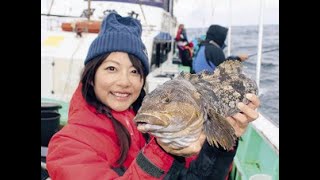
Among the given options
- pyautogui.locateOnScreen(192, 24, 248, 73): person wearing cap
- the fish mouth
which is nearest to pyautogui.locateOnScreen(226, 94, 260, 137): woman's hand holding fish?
the fish mouth

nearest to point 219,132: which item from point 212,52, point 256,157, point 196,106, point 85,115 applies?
point 196,106

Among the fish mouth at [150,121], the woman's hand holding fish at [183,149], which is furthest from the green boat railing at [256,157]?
the fish mouth at [150,121]

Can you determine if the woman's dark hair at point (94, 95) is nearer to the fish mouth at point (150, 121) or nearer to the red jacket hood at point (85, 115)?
the red jacket hood at point (85, 115)

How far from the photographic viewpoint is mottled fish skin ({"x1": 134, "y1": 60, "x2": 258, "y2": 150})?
1.82 m

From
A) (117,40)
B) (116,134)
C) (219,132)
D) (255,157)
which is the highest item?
(117,40)

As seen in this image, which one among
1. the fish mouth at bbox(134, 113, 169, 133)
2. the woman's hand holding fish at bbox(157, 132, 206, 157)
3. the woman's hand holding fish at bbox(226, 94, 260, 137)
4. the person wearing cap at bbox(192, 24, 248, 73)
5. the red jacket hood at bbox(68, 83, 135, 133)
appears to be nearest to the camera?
the fish mouth at bbox(134, 113, 169, 133)

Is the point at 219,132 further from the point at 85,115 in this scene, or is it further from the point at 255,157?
the point at 255,157

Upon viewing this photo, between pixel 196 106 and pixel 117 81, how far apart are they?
61cm

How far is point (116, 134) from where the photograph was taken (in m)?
2.44

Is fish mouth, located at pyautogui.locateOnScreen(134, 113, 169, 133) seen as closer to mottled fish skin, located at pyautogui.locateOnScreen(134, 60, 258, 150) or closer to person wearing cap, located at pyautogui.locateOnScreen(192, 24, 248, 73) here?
mottled fish skin, located at pyautogui.locateOnScreen(134, 60, 258, 150)

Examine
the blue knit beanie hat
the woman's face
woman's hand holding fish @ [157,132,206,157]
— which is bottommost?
woman's hand holding fish @ [157,132,206,157]

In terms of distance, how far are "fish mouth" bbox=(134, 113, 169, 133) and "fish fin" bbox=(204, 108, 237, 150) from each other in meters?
0.34
